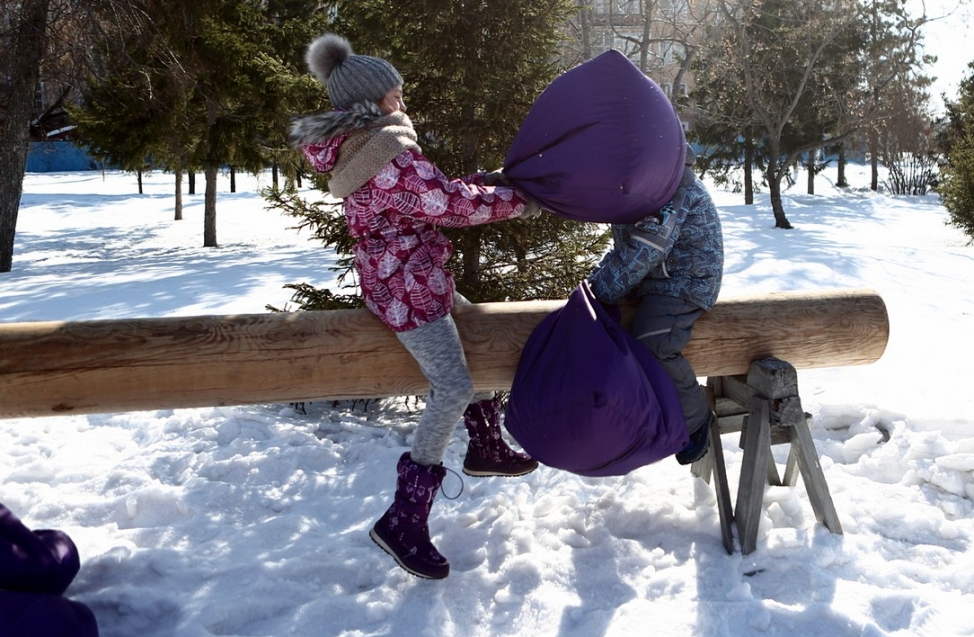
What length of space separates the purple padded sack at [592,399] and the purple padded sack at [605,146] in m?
0.38

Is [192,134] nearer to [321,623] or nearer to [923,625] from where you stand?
[321,623]

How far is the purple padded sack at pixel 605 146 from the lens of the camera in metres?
2.72

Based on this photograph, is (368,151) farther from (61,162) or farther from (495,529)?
(61,162)

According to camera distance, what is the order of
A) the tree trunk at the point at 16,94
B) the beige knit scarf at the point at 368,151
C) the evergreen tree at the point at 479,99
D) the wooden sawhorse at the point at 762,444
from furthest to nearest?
the tree trunk at the point at 16,94
the evergreen tree at the point at 479,99
the wooden sawhorse at the point at 762,444
the beige knit scarf at the point at 368,151

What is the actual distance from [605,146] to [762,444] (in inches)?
55.4

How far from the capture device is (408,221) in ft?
9.11

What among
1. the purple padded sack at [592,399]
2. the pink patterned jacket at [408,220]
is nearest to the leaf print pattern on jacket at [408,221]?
the pink patterned jacket at [408,220]

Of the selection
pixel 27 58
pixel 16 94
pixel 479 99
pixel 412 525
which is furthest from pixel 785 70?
pixel 412 525

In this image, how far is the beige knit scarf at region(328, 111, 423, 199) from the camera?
2.65 metres

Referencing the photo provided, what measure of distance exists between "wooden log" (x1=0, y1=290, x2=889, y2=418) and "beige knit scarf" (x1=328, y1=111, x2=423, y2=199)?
0.53 metres

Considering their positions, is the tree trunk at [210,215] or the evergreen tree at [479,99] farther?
the tree trunk at [210,215]

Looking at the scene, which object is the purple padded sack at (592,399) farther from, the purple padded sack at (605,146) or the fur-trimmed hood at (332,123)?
the fur-trimmed hood at (332,123)

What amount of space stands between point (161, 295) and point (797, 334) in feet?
24.9

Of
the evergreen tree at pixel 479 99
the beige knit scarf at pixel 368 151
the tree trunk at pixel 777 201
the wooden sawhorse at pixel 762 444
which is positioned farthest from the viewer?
the tree trunk at pixel 777 201
